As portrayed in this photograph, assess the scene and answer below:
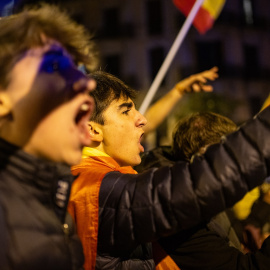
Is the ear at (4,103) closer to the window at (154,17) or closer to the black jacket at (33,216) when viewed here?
the black jacket at (33,216)

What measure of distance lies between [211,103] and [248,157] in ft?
57.7

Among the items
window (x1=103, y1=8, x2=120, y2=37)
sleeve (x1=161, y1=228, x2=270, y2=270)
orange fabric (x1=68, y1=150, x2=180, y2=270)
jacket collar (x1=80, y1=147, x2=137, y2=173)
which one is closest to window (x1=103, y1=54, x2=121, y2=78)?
window (x1=103, y1=8, x2=120, y2=37)

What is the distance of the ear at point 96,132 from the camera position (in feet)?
6.41

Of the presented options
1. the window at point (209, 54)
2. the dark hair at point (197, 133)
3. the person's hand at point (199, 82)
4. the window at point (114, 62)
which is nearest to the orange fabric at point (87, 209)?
the dark hair at point (197, 133)

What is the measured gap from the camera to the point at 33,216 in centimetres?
104

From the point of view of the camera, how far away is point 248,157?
4.25ft

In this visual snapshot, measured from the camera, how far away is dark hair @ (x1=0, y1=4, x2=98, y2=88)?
3.50 ft

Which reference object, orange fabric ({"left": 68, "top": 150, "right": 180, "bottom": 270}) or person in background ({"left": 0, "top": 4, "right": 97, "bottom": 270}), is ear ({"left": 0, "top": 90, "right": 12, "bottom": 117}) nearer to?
person in background ({"left": 0, "top": 4, "right": 97, "bottom": 270})

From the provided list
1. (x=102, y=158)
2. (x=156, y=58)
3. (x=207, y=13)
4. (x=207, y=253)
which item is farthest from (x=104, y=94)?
(x=156, y=58)

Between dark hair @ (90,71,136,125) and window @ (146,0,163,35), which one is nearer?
dark hair @ (90,71,136,125)

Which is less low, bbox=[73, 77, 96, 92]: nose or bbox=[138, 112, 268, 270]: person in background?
bbox=[73, 77, 96, 92]: nose

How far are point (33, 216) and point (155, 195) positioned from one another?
0.52m

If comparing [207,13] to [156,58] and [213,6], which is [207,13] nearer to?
[213,6]

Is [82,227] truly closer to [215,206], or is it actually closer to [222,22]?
[215,206]
